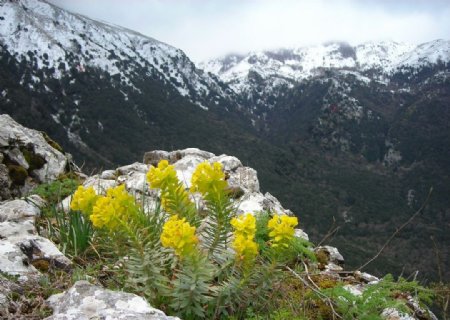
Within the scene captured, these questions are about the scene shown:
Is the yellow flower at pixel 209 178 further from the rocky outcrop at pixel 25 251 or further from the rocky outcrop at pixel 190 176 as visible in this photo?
the rocky outcrop at pixel 190 176

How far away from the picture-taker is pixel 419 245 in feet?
567

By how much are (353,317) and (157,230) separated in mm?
1885

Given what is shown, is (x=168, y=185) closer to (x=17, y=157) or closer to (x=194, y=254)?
(x=194, y=254)

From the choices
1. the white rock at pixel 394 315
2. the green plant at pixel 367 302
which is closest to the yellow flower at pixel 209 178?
the green plant at pixel 367 302

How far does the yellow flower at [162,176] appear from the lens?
3.39 metres

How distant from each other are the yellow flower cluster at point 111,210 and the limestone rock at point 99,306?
0.46m

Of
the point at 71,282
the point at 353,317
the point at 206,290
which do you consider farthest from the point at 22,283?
the point at 353,317

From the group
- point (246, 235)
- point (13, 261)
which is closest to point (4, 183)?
point (13, 261)

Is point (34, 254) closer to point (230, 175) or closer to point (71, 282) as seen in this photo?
point (71, 282)

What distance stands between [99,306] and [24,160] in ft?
28.0

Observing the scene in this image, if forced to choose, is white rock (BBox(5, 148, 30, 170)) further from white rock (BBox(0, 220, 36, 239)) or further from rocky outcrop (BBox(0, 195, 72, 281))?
white rock (BBox(0, 220, 36, 239))

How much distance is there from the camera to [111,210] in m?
3.12

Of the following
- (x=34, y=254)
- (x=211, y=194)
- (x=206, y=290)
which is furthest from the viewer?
(x=34, y=254)

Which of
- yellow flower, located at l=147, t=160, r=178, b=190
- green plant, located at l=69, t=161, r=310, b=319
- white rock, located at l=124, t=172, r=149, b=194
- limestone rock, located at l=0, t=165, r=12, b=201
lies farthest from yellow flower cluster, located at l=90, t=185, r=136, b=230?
limestone rock, located at l=0, t=165, r=12, b=201
